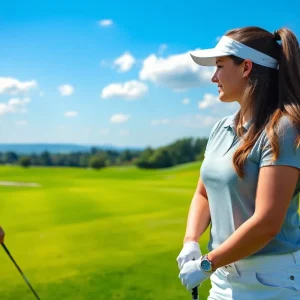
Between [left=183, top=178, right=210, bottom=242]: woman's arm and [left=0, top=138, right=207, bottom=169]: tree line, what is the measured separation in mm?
37054

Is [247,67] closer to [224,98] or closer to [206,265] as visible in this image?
[224,98]

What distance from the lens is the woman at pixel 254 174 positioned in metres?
1.47

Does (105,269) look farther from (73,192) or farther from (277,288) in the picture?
Result: (73,192)

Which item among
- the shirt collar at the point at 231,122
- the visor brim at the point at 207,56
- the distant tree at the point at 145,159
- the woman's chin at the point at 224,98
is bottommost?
the distant tree at the point at 145,159

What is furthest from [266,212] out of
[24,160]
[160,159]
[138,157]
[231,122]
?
[24,160]

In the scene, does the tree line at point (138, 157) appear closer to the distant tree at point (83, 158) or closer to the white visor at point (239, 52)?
the distant tree at point (83, 158)

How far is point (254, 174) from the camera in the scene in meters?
1.52

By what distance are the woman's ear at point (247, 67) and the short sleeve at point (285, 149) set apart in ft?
0.75

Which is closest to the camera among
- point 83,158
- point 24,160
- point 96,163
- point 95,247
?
point 95,247

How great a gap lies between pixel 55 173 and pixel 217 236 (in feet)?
99.0

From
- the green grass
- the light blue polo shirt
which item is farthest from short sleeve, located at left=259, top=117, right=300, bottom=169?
the green grass

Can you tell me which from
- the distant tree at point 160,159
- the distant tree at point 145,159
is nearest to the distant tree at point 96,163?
the distant tree at point 145,159

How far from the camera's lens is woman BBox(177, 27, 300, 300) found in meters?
1.47

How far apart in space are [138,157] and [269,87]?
4488 centimetres
